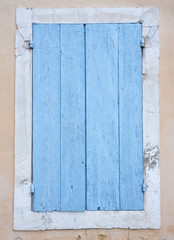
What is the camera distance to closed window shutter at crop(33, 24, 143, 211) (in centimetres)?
335

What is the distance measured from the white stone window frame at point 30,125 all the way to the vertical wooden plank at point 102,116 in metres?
0.11

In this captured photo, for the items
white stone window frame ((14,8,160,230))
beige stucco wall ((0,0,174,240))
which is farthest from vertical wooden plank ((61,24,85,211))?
beige stucco wall ((0,0,174,240))

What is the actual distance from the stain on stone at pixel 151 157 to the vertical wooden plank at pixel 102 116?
0.25 meters

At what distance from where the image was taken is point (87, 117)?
340 centimetres

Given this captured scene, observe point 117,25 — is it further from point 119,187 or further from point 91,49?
point 119,187

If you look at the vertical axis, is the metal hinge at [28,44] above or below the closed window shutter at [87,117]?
above

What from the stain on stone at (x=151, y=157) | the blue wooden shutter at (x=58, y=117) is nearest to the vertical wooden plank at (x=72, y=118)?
the blue wooden shutter at (x=58, y=117)

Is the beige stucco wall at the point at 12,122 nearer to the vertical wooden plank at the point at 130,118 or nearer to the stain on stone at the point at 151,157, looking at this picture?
the stain on stone at the point at 151,157

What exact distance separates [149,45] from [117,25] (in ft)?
1.07

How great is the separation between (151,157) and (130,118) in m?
0.37

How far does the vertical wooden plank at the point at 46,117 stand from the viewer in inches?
132

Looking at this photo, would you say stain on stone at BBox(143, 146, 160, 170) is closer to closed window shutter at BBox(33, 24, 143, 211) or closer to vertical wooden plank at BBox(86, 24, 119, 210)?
closed window shutter at BBox(33, 24, 143, 211)

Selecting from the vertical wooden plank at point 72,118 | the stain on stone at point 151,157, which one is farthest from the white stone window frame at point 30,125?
the vertical wooden plank at point 72,118

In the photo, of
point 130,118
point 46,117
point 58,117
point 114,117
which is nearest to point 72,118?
point 58,117
